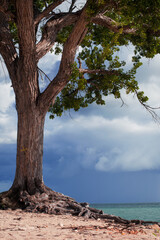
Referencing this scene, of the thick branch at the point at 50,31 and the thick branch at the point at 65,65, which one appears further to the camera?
the thick branch at the point at 50,31

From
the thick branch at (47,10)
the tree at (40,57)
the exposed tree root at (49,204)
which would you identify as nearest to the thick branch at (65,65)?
the tree at (40,57)

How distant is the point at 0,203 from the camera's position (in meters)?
8.56

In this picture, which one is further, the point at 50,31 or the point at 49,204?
the point at 50,31

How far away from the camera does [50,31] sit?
1047cm

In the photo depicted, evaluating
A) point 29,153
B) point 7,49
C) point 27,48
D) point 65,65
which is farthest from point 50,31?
point 29,153

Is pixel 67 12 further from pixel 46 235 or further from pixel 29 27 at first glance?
pixel 46 235

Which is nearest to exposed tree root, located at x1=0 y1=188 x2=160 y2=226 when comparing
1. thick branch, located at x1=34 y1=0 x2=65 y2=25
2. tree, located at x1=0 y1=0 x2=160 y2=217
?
tree, located at x1=0 y1=0 x2=160 y2=217

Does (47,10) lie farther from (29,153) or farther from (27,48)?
(29,153)

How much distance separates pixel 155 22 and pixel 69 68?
11.3 ft

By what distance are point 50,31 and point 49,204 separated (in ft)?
21.8

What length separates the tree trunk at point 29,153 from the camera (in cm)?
911

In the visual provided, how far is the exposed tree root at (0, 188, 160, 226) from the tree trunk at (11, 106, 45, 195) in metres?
0.36

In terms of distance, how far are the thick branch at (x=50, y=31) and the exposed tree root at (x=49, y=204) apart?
5152 mm

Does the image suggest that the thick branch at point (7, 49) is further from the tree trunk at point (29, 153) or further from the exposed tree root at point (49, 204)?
the exposed tree root at point (49, 204)
